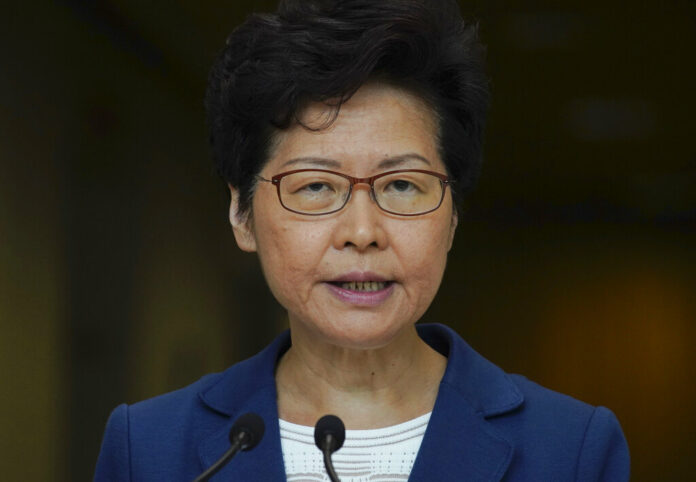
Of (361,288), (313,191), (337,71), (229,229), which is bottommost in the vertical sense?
(229,229)

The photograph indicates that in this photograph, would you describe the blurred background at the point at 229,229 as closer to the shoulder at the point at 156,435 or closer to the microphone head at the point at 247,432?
the shoulder at the point at 156,435

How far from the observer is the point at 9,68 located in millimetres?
3311

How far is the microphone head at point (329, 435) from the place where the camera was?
119cm

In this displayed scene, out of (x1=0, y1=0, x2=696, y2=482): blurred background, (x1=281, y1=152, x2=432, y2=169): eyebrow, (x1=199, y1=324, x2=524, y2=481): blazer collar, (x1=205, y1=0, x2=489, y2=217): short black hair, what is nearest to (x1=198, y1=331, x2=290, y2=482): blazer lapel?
(x1=199, y1=324, x2=524, y2=481): blazer collar

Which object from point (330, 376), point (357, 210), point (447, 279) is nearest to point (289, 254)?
point (357, 210)

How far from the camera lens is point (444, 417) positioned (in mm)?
1570

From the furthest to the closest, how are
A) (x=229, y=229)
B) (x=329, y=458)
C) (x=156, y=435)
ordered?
(x=229, y=229)
(x=156, y=435)
(x=329, y=458)

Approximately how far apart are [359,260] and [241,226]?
11.8 inches

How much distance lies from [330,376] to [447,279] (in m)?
4.39

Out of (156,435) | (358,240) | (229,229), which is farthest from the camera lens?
(229,229)

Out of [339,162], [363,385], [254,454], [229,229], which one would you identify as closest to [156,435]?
[254,454]

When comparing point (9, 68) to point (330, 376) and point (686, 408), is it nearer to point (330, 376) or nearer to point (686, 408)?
point (330, 376)

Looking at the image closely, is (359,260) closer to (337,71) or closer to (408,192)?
(408,192)

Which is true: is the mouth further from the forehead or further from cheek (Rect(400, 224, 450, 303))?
the forehead
